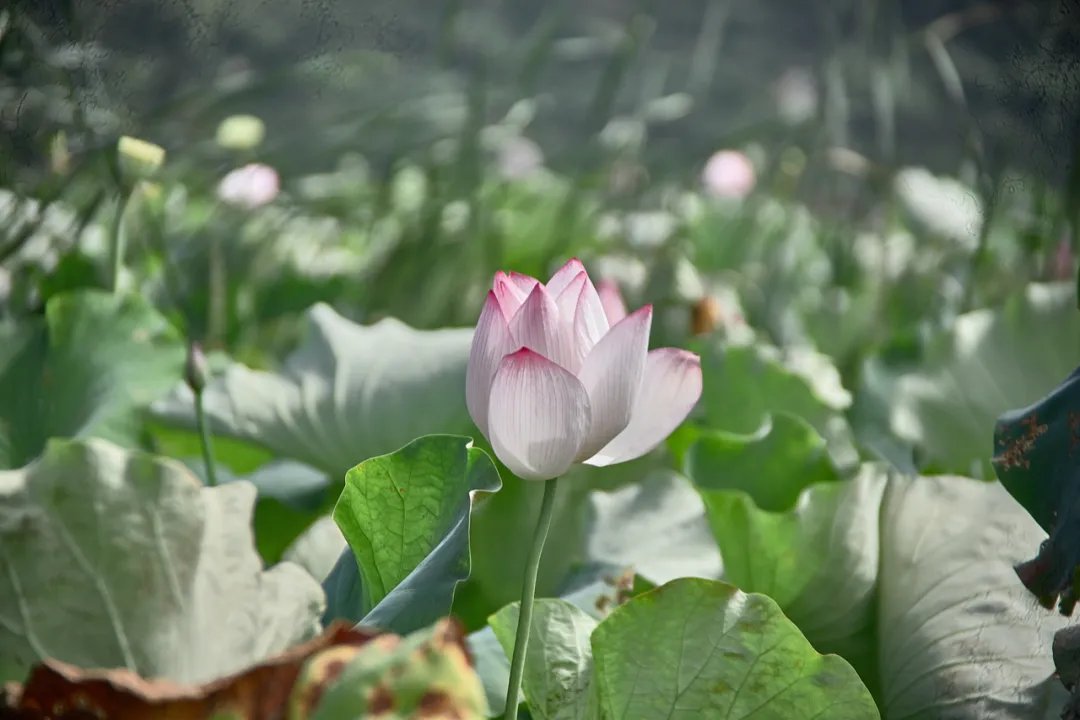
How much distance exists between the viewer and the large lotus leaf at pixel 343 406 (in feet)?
2.52

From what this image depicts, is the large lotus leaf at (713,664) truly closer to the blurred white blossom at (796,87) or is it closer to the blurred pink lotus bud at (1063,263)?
the blurred pink lotus bud at (1063,263)

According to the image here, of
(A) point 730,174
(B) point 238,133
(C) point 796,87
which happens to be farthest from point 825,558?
(C) point 796,87

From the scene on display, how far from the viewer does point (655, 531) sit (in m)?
0.68

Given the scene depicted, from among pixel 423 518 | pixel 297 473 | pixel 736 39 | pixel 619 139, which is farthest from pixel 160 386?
pixel 736 39

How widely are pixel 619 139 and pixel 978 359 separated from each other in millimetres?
1242

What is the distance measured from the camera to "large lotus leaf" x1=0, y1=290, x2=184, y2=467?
72cm

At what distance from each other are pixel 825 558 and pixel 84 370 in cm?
50

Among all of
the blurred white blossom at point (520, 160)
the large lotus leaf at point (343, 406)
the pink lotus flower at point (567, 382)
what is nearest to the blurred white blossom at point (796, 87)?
the blurred white blossom at point (520, 160)

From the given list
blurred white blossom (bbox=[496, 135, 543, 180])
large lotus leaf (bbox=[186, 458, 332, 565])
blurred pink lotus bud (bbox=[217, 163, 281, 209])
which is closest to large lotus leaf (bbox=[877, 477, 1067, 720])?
large lotus leaf (bbox=[186, 458, 332, 565])

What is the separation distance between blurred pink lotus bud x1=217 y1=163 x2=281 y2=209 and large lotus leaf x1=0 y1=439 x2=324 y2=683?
2.83ft

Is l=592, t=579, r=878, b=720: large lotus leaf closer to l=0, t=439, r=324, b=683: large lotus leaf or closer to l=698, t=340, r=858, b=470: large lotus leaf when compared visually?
l=0, t=439, r=324, b=683: large lotus leaf

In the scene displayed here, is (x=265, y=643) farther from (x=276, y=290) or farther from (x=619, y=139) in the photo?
(x=619, y=139)

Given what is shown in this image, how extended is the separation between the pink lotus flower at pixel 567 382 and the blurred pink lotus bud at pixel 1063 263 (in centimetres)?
88

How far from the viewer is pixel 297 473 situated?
2.51ft
